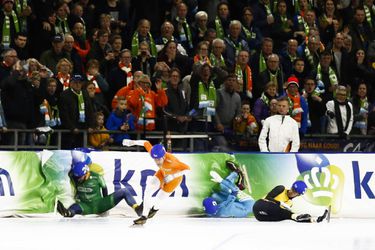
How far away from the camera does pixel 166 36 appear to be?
23047 mm

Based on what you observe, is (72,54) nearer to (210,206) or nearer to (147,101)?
(147,101)

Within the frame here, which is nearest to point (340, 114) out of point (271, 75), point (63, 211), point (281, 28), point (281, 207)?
point (271, 75)

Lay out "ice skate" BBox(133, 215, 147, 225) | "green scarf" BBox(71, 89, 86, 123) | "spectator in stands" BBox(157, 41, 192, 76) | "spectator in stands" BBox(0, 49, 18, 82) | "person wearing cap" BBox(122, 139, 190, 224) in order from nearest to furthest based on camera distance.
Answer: "ice skate" BBox(133, 215, 147, 225) → "person wearing cap" BBox(122, 139, 190, 224) → "spectator in stands" BBox(0, 49, 18, 82) → "green scarf" BBox(71, 89, 86, 123) → "spectator in stands" BBox(157, 41, 192, 76)

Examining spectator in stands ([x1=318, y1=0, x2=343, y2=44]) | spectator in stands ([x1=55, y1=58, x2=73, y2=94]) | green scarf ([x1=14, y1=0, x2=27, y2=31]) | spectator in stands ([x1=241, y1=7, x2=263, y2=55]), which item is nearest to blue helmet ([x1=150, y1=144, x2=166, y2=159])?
spectator in stands ([x1=55, y1=58, x2=73, y2=94])

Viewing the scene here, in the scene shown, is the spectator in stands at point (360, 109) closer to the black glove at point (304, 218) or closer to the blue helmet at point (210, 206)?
the black glove at point (304, 218)

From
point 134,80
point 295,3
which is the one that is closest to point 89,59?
point 134,80

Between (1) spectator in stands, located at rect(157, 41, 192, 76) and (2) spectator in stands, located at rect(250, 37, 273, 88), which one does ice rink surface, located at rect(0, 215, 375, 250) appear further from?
(2) spectator in stands, located at rect(250, 37, 273, 88)

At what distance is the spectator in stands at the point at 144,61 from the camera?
22.1 m

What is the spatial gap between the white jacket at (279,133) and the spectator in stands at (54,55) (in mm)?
4099

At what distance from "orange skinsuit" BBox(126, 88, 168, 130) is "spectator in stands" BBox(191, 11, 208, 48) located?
2982 millimetres

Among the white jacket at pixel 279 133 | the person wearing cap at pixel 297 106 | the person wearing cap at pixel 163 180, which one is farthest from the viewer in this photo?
the person wearing cap at pixel 297 106

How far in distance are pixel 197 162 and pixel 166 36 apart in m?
3.93

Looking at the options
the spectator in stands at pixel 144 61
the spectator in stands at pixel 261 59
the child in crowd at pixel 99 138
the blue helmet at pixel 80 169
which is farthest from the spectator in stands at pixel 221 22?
the blue helmet at pixel 80 169

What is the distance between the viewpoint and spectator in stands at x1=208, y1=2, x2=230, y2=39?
23828mm
